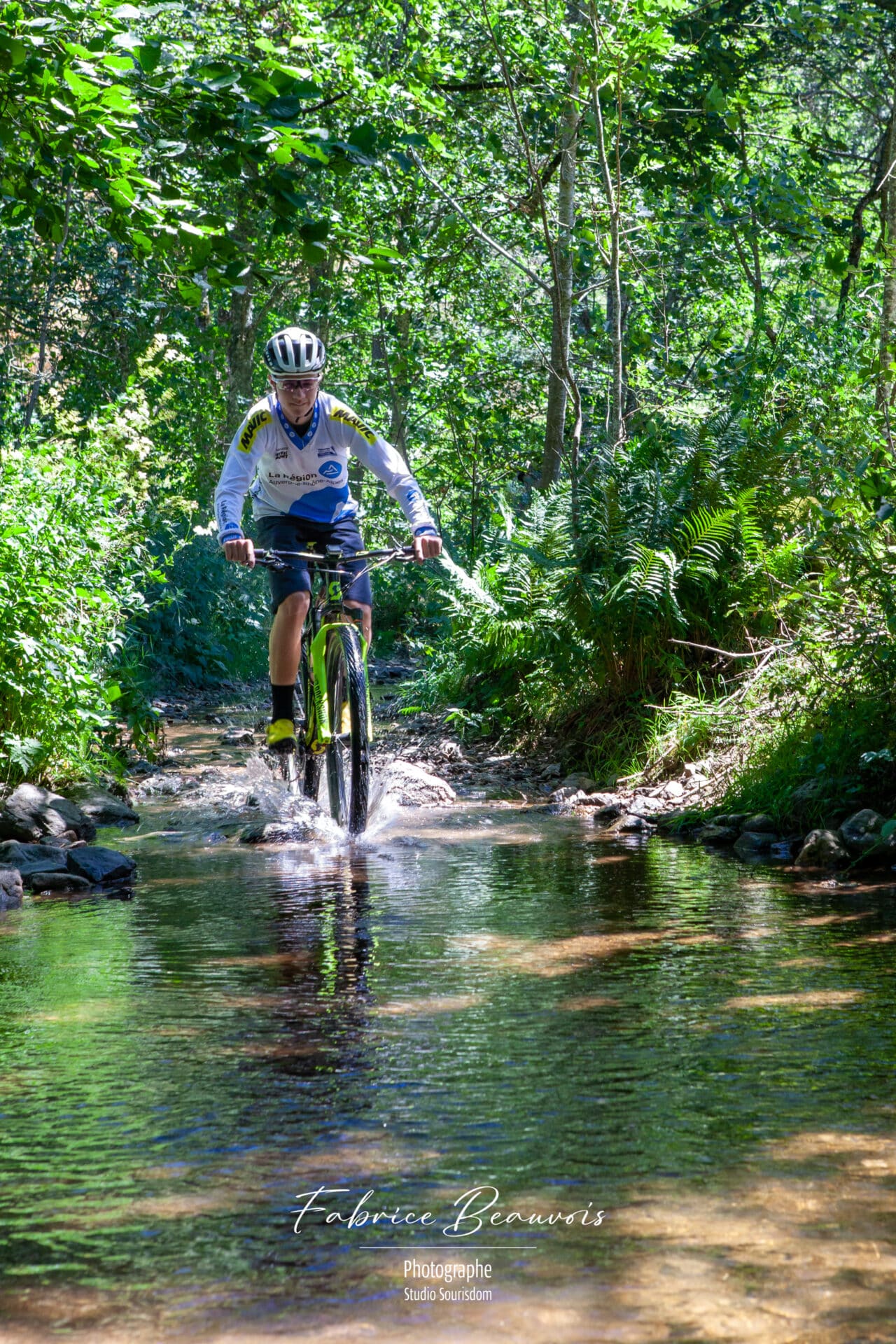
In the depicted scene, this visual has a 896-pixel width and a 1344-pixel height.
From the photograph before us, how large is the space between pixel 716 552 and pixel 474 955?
194 inches

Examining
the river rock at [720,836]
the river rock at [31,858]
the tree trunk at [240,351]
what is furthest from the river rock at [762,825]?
the tree trunk at [240,351]

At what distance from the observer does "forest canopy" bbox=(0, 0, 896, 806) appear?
623cm

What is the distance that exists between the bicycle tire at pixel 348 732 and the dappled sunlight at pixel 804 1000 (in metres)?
3.39

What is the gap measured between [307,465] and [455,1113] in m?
5.08

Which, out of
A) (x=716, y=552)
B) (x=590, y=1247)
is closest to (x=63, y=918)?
(x=590, y=1247)

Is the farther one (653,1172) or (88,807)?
(88,807)

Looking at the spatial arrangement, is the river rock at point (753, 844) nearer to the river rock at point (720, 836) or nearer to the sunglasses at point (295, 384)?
the river rock at point (720, 836)

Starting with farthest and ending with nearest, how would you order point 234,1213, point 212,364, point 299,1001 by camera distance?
point 212,364, point 299,1001, point 234,1213

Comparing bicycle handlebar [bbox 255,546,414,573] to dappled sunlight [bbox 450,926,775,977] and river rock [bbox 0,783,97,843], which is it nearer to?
river rock [bbox 0,783,97,843]

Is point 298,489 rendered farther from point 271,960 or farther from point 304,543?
point 271,960

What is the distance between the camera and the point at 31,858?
655cm

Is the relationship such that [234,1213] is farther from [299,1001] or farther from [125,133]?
[125,133]

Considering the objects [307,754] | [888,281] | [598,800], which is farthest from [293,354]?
[888,281]

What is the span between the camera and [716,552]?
29.2 feet
